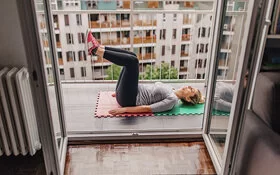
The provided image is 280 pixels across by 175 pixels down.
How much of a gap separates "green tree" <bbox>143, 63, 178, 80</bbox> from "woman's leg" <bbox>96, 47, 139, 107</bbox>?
1014 mm

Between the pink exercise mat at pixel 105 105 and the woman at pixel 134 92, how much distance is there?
1.9 inches

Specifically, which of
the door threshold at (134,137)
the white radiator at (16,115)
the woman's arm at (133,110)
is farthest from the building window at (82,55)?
the white radiator at (16,115)

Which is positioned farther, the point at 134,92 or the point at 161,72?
the point at 161,72

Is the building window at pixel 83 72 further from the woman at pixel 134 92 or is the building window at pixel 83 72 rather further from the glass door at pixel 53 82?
the glass door at pixel 53 82

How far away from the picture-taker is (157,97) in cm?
305

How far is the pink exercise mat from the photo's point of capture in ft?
9.37

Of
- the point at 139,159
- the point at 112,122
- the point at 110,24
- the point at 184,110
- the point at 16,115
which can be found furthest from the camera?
the point at 110,24

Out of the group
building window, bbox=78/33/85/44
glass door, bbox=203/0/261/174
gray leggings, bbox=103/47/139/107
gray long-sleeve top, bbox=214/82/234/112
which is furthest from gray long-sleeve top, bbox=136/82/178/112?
building window, bbox=78/33/85/44

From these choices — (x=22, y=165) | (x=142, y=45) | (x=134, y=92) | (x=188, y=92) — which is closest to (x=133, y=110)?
(x=134, y=92)

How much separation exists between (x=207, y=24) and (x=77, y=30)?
1775 millimetres

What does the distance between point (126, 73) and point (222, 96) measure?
112 cm

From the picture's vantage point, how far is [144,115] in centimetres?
286

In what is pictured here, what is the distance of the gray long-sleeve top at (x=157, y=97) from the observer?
2.95m

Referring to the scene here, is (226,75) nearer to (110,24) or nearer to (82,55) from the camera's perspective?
(110,24)
